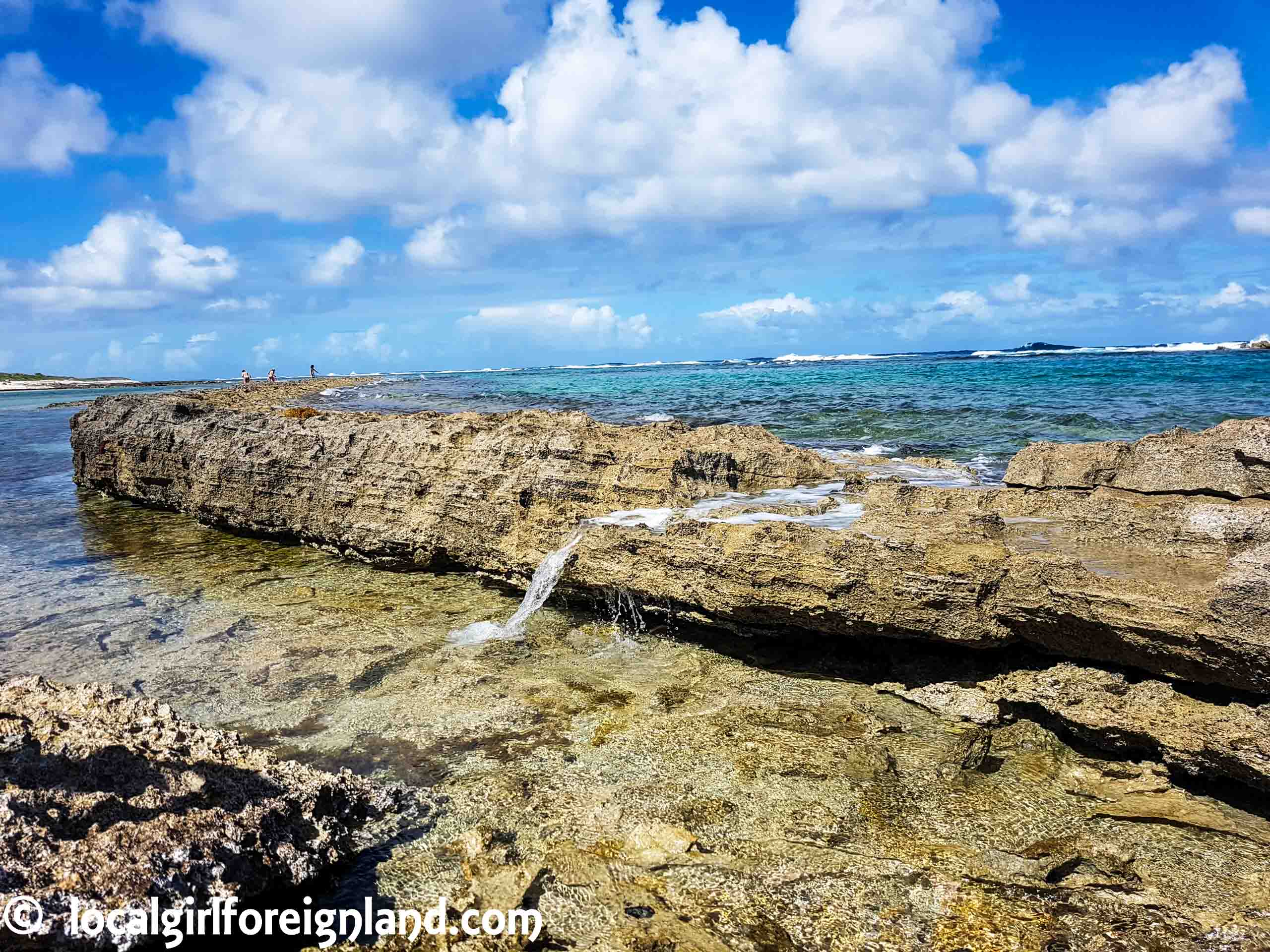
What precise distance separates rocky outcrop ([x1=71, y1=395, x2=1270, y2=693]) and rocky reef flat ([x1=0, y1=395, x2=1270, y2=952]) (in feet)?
0.10

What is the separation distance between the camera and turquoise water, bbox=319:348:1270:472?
1664 cm

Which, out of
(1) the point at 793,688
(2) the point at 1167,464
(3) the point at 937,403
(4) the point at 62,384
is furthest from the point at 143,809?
(4) the point at 62,384

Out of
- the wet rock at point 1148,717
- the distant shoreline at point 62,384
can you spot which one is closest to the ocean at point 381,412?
the wet rock at point 1148,717

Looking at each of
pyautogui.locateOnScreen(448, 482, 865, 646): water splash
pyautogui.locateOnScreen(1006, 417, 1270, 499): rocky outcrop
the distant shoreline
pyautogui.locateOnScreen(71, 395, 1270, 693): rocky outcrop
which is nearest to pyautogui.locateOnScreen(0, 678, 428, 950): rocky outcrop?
pyautogui.locateOnScreen(448, 482, 865, 646): water splash

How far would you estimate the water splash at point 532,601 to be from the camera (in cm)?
662

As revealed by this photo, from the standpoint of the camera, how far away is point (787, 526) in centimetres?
569

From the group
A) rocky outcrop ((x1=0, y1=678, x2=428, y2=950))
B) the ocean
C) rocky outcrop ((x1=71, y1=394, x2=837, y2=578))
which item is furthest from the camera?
rocky outcrop ((x1=71, y1=394, x2=837, y2=578))

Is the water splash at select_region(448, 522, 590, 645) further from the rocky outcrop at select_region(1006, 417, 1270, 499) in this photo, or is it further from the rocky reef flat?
the rocky outcrop at select_region(1006, 417, 1270, 499)

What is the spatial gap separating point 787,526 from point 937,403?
2231 cm

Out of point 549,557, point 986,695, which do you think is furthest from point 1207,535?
point 549,557

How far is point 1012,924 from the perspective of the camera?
3041 millimetres

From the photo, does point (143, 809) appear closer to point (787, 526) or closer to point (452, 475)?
point (787, 526)

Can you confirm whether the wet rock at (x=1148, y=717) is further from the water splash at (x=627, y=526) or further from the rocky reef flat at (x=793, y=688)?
the water splash at (x=627, y=526)

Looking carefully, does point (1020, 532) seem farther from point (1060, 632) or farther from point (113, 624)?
point (113, 624)
